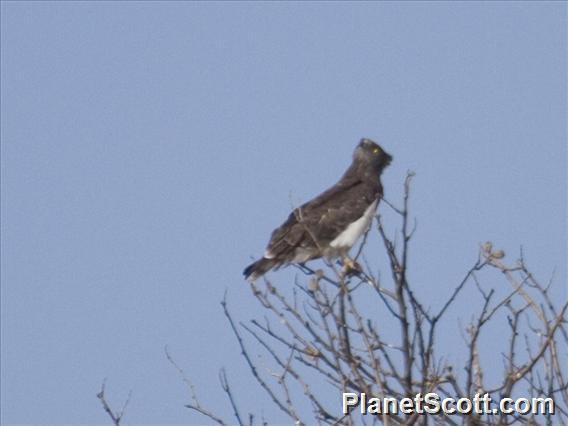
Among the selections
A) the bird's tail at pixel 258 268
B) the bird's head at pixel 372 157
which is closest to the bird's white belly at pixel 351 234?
the bird's tail at pixel 258 268

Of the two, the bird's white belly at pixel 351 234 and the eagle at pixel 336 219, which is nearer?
the eagle at pixel 336 219

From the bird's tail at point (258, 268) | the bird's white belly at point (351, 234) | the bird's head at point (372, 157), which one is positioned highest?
the bird's head at point (372, 157)

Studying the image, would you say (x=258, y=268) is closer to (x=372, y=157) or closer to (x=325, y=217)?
(x=325, y=217)

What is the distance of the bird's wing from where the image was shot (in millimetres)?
10844

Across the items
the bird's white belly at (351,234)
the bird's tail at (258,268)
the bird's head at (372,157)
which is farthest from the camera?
the bird's head at (372,157)

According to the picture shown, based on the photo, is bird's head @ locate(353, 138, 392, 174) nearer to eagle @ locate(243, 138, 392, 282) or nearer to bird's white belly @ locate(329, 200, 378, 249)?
eagle @ locate(243, 138, 392, 282)

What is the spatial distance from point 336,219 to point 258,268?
38.5 inches

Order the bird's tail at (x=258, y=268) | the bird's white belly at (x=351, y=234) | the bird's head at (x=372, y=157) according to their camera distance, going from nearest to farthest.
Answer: the bird's tail at (x=258, y=268), the bird's white belly at (x=351, y=234), the bird's head at (x=372, y=157)

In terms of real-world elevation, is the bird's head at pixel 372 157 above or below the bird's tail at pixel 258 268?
above

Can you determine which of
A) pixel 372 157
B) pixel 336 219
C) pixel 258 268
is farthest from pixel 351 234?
pixel 372 157

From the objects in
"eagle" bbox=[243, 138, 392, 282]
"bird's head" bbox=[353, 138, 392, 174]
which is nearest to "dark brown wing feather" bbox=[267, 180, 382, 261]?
"eagle" bbox=[243, 138, 392, 282]

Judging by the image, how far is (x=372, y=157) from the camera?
12.4 meters

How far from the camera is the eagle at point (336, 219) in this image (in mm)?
10820

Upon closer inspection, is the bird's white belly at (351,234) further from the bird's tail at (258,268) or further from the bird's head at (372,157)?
the bird's head at (372,157)
